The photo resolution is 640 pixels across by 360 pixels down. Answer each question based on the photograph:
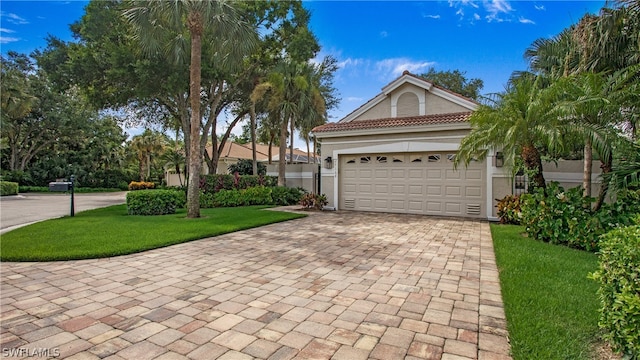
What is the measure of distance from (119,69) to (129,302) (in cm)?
1309

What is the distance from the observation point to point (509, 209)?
29.1 ft

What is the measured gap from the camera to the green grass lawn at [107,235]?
5588 mm

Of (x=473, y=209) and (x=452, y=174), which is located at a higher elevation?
(x=452, y=174)

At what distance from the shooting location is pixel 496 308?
11.4 ft

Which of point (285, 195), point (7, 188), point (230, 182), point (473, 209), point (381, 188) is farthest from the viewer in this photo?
point (7, 188)

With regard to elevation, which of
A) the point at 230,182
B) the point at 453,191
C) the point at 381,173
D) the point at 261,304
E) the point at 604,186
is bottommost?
the point at 261,304

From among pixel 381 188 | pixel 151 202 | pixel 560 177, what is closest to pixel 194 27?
pixel 151 202

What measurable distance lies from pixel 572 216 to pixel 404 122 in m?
6.03

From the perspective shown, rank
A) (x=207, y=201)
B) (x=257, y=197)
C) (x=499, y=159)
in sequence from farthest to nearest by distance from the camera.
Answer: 1. (x=257, y=197)
2. (x=207, y=201)
3. (x=499, y=159)

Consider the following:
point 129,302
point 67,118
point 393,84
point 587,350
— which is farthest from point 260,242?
point 67,118

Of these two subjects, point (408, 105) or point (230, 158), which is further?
point (230, 158)

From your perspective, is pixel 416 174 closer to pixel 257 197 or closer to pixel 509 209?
pixel 509 209

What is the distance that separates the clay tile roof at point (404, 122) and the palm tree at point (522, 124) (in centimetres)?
235

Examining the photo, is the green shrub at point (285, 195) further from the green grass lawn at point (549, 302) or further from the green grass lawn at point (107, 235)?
the green grass lawn at point (549, 302)
